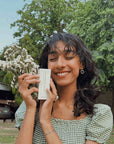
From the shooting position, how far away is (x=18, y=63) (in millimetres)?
1770

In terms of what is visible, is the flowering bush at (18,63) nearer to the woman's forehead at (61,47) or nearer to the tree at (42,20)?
the woman's forehead at (61,47)

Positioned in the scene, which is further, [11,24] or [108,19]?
[11,24]

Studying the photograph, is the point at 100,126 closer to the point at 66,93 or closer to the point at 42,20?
the point at 66,93

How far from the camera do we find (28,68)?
5.91ft

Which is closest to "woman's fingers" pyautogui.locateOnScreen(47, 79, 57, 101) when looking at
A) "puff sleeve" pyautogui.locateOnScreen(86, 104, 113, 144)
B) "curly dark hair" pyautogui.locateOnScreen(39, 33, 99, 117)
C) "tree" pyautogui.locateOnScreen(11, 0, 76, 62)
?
"curly dark hair" pyautogui.locateOnScreen(39, 33, 99, 117)

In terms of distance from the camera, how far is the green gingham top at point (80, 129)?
70.1 inches

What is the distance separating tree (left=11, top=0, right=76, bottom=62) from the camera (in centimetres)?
2078

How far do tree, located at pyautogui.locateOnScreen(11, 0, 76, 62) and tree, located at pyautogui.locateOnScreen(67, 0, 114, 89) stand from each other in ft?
21.2

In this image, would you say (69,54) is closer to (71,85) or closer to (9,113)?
(71,85)

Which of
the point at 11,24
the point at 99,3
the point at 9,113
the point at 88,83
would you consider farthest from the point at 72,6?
the point at 88,83

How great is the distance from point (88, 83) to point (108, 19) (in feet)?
37.5

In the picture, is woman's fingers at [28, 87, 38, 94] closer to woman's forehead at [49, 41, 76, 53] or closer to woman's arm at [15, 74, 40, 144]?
woman's arm at [15, 74, 40, 144]

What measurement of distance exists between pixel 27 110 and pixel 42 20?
20145 millimetres

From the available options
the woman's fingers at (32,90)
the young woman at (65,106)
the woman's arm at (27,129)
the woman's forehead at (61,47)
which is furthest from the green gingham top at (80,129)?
the woman's forehead at (61,47)
